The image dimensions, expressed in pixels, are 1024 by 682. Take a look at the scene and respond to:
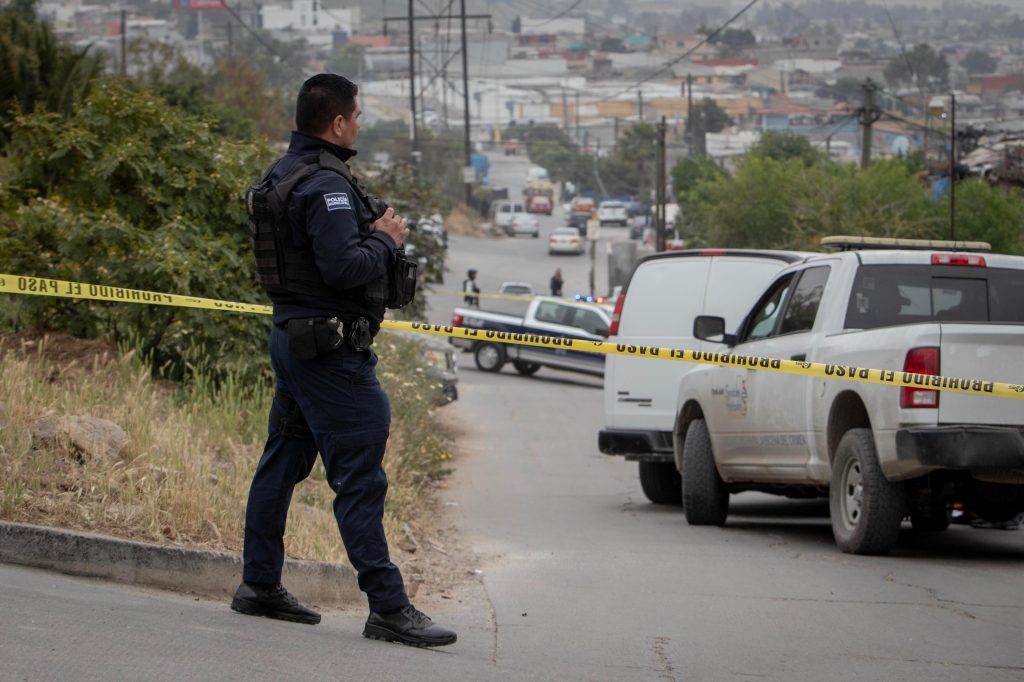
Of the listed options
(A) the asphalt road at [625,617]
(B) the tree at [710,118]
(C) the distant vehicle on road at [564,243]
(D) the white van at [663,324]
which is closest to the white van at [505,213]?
(C) the distant vehicle on road at [564,243]

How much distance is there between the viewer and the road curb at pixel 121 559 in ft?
18.8

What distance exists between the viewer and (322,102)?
5.34 m

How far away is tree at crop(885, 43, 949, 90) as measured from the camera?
149 m

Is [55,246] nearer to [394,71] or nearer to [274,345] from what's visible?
[274,345]

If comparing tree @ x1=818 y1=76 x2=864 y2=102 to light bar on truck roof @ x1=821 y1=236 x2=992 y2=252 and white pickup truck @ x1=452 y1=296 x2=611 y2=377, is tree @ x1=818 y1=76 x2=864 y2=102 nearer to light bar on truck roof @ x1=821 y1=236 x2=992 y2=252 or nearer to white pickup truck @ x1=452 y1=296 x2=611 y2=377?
white pickup truck @ x1=452 y1=296 x2=611 y2=377

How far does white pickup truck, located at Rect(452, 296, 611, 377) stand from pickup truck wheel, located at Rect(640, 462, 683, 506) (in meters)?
18.3

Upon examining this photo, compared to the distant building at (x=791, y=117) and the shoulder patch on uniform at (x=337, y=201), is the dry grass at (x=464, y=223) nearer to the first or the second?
the distant building at (x=791, y=117)

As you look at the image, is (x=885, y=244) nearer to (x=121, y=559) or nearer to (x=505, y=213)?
(x=121, y=559)

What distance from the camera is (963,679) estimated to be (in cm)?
559

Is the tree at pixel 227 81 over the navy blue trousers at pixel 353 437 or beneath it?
over

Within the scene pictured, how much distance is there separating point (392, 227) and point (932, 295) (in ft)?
15.2

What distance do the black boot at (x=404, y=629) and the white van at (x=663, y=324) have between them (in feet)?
24.4

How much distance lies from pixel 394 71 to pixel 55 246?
7394 inches

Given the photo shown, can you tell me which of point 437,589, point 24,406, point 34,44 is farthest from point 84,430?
point 34,44
